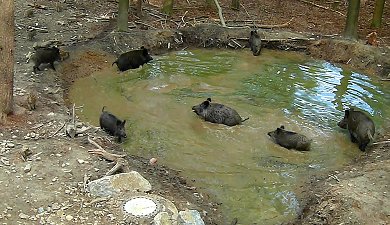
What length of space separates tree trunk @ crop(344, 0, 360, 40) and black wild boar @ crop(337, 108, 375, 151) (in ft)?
18.8

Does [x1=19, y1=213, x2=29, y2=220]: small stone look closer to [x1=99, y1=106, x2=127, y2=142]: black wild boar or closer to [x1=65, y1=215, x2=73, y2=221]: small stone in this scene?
[x1=65, y1=215, x2=73, y2=221]: small stone

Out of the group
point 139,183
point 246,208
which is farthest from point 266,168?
point 139,183

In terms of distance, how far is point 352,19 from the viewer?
1552cm

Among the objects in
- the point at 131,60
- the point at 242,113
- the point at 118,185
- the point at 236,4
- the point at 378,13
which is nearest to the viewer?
the point at 118,185

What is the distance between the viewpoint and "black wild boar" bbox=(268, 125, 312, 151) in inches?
391

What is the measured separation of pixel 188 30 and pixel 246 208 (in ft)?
29.9

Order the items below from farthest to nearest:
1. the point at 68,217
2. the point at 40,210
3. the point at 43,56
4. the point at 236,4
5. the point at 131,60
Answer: the point at 236,4
the point at 131,60
the point at 43,56
the point at 40,210
the point at 68,217

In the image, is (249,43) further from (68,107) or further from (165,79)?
(68,107)

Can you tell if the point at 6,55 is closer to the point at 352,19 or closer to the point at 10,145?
the point at 10,145

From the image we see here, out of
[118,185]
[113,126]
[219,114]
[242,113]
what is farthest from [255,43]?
[118,185]

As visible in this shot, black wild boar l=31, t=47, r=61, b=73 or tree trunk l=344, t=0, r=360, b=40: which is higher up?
tree trunk l=344, t=0, r=360, b=40

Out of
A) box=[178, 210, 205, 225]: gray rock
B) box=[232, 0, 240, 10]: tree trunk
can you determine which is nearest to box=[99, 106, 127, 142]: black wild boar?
box=[178, 210, 205, 225]: gray rock

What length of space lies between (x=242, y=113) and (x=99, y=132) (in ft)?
11.1

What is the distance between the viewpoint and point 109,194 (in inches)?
281
